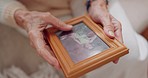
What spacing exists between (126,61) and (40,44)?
282 mm

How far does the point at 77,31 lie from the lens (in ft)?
2.15

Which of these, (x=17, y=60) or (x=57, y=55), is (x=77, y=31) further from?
(x=17, y=60)

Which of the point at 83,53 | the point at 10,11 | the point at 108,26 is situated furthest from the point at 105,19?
the point at 10,11

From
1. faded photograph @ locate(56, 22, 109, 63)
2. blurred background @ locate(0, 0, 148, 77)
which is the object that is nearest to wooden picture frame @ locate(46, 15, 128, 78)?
faded photograph @ locate(56, 22, 109, 63)

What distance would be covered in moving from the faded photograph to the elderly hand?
0.04m

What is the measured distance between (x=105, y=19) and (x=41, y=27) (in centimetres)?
18

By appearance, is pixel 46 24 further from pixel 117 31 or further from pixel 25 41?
pixel 25 41

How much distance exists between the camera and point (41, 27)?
0.69m

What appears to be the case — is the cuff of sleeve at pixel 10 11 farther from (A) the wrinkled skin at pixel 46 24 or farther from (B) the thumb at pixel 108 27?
(B) the thumb at pixel 108 27

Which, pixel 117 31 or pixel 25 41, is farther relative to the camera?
pixel 25 41

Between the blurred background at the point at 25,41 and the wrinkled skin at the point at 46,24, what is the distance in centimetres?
26

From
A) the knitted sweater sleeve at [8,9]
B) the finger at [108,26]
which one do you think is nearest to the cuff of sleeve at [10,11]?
the knitted sweater sleeve at [8,9]

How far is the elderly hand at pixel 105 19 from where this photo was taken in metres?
0.63

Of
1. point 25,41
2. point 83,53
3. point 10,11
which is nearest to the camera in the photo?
point 83,53
